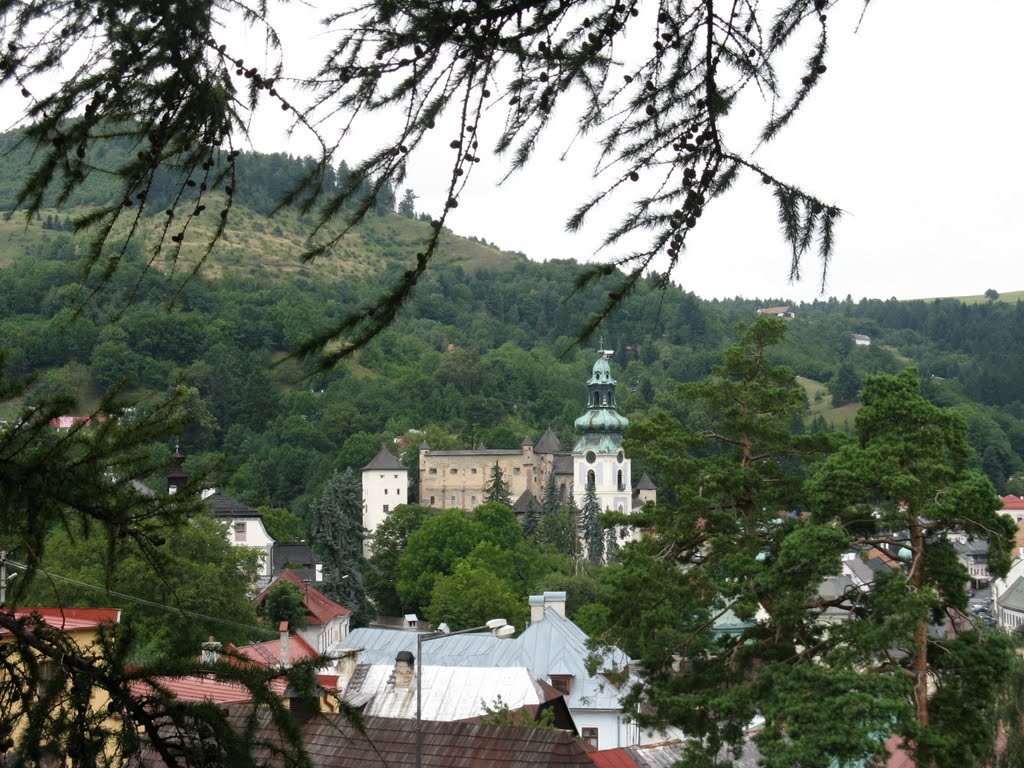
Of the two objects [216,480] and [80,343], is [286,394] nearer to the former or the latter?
[80,343]

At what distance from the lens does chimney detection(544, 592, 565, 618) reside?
44.0 m

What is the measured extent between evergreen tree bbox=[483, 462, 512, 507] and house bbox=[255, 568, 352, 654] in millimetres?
36533

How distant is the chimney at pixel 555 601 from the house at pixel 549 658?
56 mm

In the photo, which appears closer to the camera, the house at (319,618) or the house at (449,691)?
the house at (449,691)

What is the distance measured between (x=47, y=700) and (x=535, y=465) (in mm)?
98871

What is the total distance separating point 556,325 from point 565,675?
129865 millimetres

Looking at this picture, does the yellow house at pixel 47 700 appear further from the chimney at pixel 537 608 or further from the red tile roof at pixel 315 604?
the red tile roof at pixel 315 604

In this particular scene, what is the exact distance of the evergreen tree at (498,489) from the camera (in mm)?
92200

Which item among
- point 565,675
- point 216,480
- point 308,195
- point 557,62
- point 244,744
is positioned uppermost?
point 557,62

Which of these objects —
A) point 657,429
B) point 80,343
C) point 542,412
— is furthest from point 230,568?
point 542,412

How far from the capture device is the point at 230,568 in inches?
1689

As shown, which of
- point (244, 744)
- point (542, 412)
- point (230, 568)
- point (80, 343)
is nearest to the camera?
point (244, 744)

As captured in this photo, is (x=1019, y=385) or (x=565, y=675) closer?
(x=565, y=675)

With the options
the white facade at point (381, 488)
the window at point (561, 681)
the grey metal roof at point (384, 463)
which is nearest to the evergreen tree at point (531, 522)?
the white facade at point (381, 488)
